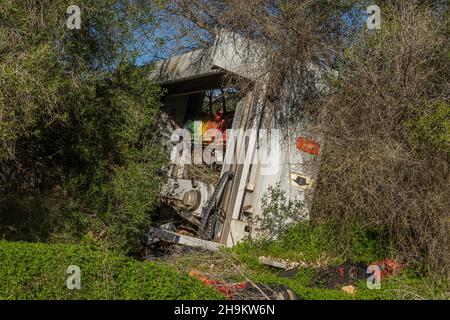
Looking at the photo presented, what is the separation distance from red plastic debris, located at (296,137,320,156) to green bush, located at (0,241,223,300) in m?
5.17

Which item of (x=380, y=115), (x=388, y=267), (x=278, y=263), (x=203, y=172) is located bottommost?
(x=278, y=263)

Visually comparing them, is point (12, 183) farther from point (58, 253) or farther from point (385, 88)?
point (385, 88)

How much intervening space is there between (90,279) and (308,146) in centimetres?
614

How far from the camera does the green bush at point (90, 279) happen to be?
619cm

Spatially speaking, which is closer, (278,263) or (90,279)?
(90,279)

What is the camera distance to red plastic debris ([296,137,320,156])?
36.7 ft

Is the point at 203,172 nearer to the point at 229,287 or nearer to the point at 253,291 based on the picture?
the point at 229,287

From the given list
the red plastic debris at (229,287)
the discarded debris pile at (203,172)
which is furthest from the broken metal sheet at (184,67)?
the red plastic debris at (229,287)

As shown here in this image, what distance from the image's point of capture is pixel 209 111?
1553 cm

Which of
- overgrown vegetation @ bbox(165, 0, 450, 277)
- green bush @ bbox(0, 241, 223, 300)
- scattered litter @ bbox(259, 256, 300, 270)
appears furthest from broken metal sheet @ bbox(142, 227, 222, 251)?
green bush @ bbox(0, 241, 223, 300)

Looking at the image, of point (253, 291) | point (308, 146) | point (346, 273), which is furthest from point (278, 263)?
point (253, 291)

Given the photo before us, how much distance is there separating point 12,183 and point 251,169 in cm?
472

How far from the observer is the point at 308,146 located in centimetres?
1134
